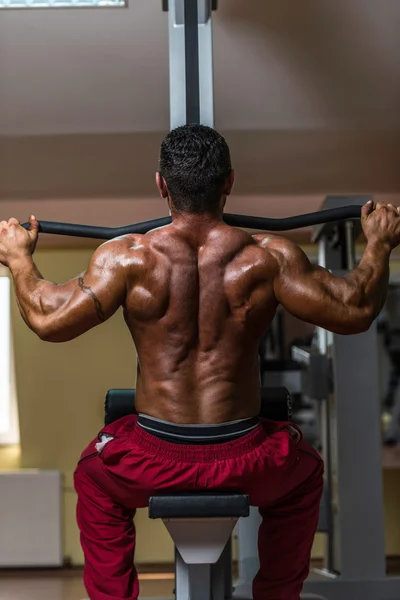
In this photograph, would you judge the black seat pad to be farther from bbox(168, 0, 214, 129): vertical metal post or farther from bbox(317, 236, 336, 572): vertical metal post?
bbox(317, 236, 336, 572): vertical metal post

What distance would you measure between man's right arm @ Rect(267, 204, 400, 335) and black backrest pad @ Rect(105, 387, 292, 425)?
345 mm

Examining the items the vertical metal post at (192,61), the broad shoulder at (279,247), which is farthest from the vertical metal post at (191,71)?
the broad shoulder at (279,247)

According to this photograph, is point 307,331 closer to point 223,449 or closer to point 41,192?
point 41,192

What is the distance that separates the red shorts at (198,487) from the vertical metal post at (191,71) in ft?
2.61

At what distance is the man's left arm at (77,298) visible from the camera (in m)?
1.58

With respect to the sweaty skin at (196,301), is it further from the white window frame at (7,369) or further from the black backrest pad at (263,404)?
the white window frame at (7,369)

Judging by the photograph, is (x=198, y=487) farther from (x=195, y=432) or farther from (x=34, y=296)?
(x=34, y=296)

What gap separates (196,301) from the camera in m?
1.62

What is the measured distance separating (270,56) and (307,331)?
210cm

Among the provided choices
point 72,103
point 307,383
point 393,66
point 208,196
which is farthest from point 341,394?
point 208,196

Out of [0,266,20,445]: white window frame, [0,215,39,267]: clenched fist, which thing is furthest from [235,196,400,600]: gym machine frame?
[0,266,20,445]: white window frame

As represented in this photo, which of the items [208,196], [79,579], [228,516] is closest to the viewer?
[228,516]

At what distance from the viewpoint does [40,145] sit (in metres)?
3.76

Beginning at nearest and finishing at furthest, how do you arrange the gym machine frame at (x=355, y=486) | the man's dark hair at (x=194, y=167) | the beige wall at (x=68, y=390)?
the man's dark hair at (x=194, y=167) → the gym machine frame at (x=355, y=486) → the beige wall at (x=68, y=390)
